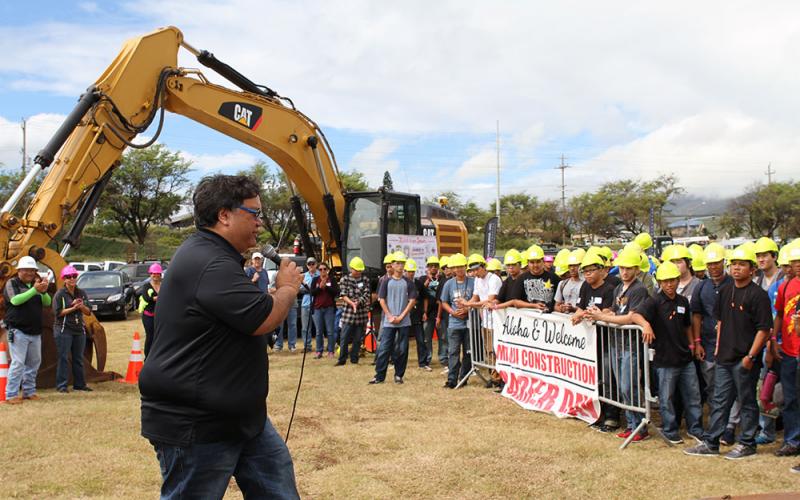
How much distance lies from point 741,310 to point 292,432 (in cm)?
473

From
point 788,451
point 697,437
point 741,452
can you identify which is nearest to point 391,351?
point 697,437

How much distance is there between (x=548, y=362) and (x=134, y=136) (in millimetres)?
6430

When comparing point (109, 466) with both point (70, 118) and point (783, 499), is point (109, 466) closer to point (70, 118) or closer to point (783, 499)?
point (70, 118)

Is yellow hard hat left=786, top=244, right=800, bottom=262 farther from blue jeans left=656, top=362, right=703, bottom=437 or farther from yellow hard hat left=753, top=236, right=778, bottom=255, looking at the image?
blue jeans left=656, top=362, right=703, bottom=437

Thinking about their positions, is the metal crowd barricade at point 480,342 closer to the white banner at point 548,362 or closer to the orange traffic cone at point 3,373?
the white banner at point 548,362

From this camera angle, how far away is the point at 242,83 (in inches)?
418

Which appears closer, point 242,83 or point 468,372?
point 468,372

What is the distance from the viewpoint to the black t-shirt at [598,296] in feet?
24.1

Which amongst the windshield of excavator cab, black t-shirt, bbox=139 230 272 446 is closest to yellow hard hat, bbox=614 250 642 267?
black t-shirt, bbox=139 230 272 446

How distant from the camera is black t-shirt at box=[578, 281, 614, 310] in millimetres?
7344

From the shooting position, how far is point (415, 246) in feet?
45.6

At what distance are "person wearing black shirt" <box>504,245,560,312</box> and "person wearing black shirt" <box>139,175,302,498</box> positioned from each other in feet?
21.4

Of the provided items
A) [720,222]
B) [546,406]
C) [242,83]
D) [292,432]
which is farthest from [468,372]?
[720,222]

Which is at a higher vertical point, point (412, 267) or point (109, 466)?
point (412, 267)
